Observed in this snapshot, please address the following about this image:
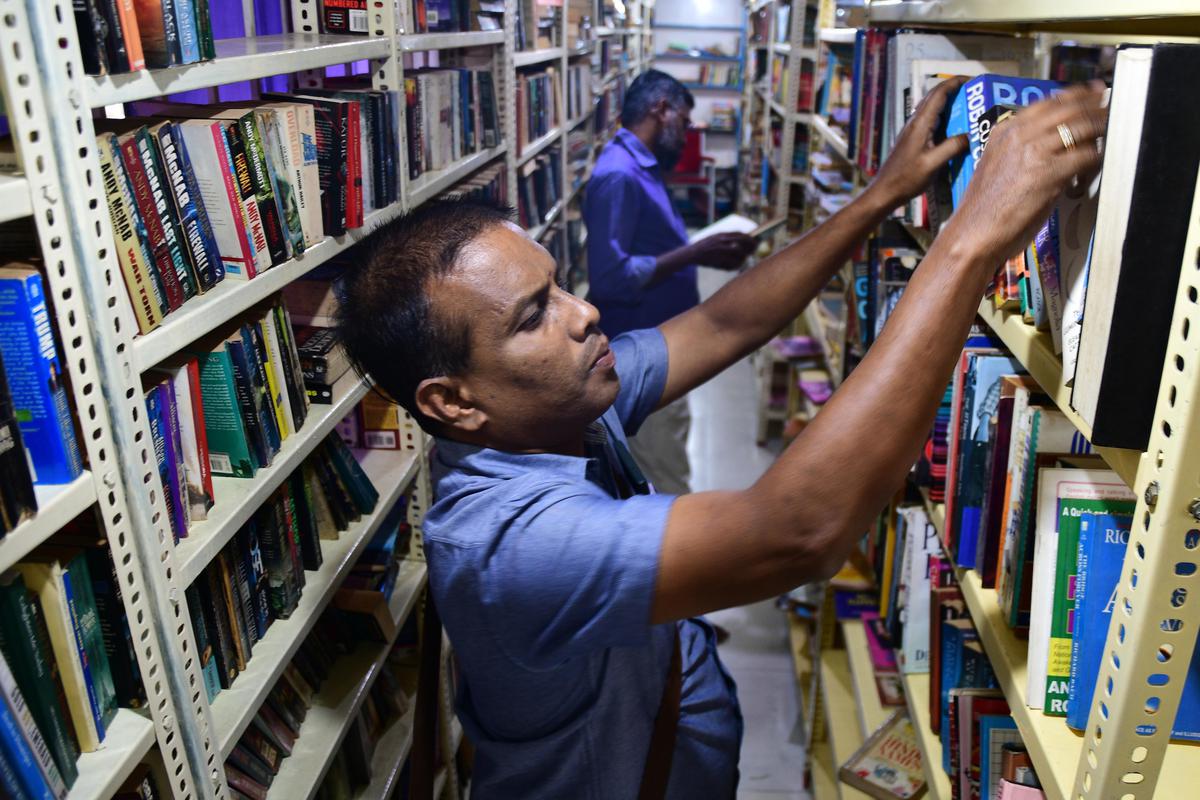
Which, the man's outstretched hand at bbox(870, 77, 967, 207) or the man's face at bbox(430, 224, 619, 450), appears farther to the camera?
the man's outstretched hand at bbox(870, 77, 967, 207)

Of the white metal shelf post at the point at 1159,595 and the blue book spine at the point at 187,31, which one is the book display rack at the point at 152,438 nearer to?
the blue book spine at the point at 187,31

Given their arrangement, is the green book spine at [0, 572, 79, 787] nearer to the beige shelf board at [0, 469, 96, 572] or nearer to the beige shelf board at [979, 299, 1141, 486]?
the beige shelf board at [0, 469, 96, 572]

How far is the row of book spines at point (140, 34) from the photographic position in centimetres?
85

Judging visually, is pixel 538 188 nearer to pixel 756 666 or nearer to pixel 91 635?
pixel 756 666

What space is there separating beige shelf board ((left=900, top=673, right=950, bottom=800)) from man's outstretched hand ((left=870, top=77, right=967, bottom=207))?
0.83 metres

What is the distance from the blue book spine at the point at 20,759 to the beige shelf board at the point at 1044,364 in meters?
0.98

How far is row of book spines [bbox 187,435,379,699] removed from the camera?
4.05 feet

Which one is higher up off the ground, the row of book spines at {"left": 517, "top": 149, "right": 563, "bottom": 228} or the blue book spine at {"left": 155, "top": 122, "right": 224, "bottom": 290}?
the blue book spine at {"left": 155, "top": 122, "right": 224, "bottom": 290}

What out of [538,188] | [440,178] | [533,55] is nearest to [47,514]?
[440,178]

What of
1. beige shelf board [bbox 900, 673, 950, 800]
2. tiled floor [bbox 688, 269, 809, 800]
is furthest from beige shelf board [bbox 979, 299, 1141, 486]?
tiled floor [bbox 688, 269, 809, 800]

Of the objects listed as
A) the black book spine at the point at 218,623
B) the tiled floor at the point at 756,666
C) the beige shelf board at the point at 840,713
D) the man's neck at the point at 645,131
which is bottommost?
the tiled floor at the point at 756,666

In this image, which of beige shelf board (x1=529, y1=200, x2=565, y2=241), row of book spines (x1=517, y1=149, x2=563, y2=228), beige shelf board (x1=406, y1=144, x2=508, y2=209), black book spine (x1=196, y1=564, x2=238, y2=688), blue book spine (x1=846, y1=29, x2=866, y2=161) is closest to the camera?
black book spine (x1=196, y1=564, x2=238, y2=688)

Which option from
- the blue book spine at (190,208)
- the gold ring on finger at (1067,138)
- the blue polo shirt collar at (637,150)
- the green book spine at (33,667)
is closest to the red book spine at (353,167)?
the blue book spine at (190,208)

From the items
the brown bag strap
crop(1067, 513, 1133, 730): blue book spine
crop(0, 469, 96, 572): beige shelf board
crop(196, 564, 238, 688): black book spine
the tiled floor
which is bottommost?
the tiled floor
